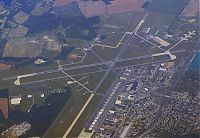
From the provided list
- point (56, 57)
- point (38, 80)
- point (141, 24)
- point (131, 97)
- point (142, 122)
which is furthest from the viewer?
point (141, 24)

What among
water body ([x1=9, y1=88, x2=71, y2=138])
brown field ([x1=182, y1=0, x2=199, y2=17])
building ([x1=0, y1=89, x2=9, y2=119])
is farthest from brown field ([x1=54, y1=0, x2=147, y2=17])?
water body ([x1=9, y1=88, x2=71, y2=138])

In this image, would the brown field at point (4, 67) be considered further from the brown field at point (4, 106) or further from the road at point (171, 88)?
the road at point (171, 88)

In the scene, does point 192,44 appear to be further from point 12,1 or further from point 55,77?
point 12,1

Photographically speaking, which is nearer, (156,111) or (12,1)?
(156,111)

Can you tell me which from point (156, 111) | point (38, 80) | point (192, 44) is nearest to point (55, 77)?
point (38, 80)

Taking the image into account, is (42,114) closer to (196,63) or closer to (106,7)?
(196,63)

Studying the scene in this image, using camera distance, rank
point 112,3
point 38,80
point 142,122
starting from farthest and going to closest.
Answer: point 112,3 → point 38,80 → point 142,122
